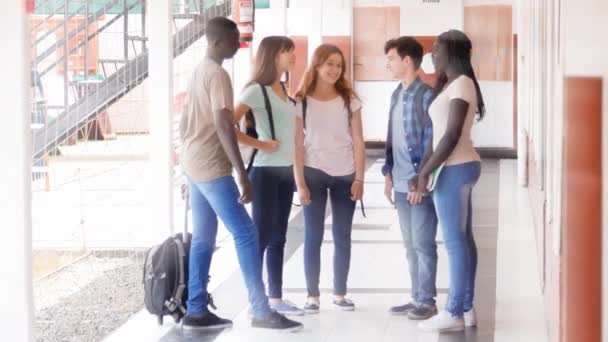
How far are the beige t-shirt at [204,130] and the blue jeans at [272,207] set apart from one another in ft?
0.87

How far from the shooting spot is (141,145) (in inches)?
488

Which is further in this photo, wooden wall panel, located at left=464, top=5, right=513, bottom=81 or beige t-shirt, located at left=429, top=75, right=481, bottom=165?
wooden wall panel, located at left=464, top=5, right=513, bottom=81

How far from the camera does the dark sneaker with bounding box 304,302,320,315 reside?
18.0 ft

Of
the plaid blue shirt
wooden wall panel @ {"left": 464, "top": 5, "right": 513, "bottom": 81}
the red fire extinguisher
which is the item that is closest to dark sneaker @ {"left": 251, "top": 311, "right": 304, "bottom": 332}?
the plaid blue shirt

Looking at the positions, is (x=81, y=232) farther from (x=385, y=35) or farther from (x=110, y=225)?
(x=385, y=35)

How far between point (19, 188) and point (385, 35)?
36.3 feet

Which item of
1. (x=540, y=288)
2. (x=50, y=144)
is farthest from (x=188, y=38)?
(x=540, y=288)

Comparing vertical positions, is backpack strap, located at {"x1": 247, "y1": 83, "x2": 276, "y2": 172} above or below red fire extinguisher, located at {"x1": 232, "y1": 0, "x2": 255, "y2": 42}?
below

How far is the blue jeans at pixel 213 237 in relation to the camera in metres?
4.88

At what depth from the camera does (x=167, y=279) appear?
5.08m

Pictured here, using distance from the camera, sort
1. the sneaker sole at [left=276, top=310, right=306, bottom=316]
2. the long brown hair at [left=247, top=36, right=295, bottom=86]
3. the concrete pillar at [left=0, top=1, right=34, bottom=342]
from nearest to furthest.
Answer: the concrete pillar at [left=0, top=1, right=34, bottom=342], the long brown hair at [left=247, top=36, right=295, bottom=86], the sneaker sole at [left=276, top=310, right=306, bottom=316]

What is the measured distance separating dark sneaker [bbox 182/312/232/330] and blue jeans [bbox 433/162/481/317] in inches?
45.4

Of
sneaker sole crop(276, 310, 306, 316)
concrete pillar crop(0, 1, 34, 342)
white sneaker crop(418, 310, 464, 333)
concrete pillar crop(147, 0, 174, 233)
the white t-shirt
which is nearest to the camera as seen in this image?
concrete pillar crop(0, 1, 34, 342)

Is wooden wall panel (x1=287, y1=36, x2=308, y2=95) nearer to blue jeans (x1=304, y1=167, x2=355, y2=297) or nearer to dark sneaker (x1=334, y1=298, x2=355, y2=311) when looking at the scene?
dark sneaker (x1=334, y1=298, x2=355, y2=311)
